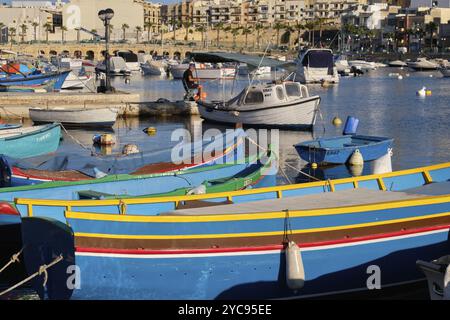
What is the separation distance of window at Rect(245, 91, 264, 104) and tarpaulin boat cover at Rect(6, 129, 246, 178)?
14416 millimetres

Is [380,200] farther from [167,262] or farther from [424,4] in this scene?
[424,4]

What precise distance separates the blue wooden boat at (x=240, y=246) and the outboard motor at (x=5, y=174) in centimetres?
542

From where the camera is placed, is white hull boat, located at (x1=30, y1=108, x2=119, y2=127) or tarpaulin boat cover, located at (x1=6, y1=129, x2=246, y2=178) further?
white hull boat, located at (x1=30, y1=108, x2=119, y2=127)

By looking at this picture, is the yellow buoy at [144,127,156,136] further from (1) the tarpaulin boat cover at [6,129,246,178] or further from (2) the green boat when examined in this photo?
(2) the green boat

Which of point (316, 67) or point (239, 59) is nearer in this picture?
point (239, 59)

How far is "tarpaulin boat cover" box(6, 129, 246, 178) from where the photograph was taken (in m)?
18.2

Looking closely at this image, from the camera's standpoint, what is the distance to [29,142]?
75.9 feet

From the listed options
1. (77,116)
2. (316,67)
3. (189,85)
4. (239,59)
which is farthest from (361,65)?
(77,116)

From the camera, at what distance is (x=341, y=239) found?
11281 mm

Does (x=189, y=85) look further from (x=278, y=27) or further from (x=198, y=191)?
(x=278, y=27)

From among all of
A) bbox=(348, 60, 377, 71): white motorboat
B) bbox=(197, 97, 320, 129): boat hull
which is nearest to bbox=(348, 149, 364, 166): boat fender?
bbox=(197, 97, 320, 129): boat hull

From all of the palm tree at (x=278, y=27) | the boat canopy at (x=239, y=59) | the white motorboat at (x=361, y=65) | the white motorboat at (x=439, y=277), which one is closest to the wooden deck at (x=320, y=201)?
the white motorboat at (x=439, y=277)

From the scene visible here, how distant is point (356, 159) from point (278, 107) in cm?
1053
